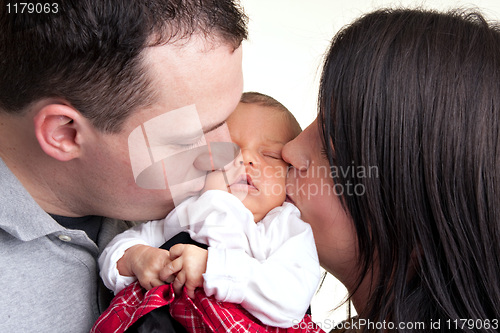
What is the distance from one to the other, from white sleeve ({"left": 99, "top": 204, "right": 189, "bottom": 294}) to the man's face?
0.14 ft

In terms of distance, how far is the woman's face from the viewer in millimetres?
1361

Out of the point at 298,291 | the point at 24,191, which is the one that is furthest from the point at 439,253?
the point at 24,191

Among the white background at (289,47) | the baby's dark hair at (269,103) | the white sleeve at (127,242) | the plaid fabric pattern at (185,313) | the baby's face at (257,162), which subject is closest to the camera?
the plaid fabric pattern at (185,313)

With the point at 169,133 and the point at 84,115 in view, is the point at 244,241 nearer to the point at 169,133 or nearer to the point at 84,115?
the point at 169,133

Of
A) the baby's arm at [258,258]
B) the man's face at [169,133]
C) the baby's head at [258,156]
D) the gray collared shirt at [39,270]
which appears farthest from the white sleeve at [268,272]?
the gray collared shirt at [39,270]

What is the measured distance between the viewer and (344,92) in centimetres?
128

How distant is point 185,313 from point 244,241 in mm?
228

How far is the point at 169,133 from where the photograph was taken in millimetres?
1339

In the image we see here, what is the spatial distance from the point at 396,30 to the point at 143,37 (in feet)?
1.98

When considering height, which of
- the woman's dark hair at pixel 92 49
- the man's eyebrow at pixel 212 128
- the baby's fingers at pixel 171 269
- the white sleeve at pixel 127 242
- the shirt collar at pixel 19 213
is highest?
the woman's dark hair at pixel 92 49

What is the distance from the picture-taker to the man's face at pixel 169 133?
1.30 metres

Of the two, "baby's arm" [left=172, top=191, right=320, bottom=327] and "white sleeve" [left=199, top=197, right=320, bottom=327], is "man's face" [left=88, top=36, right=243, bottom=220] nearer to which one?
"baby's arm" [left=172, top=191, right=320, bottom=327]

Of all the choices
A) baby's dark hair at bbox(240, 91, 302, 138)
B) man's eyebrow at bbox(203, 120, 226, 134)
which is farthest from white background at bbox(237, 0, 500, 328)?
man's eyebrow at bbox(203, 120, 226, 134)

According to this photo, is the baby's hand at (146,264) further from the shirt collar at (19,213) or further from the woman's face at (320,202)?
the woman's face at (320,202)
